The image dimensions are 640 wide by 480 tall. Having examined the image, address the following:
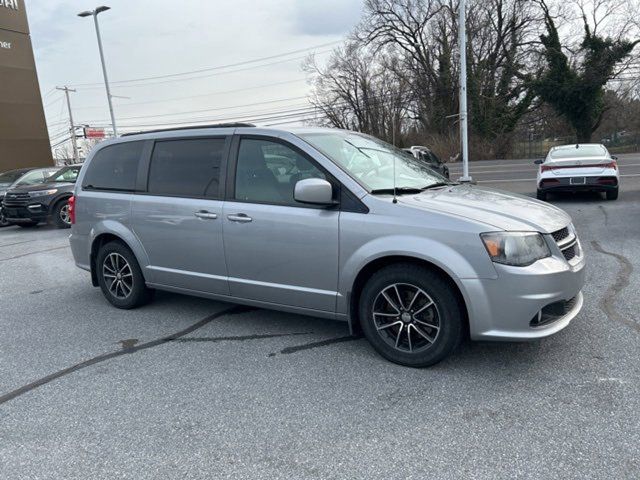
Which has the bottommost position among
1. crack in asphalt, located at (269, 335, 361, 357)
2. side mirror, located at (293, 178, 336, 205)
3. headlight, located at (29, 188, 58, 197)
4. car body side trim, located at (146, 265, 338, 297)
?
crack in asphalt, located at (269, 335, 361, 357)

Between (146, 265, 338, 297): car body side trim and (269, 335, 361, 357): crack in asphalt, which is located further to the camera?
(269, 335, 361, 357): crack in asphalt

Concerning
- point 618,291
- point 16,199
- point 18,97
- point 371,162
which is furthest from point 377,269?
point 18,97

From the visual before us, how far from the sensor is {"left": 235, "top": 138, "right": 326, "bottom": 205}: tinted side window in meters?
4.07

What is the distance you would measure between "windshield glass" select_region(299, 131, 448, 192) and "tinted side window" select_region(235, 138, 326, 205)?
0.20 meters

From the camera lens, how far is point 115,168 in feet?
17.6

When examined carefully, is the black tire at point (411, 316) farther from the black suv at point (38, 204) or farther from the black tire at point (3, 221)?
the black tire at point (3, 221)

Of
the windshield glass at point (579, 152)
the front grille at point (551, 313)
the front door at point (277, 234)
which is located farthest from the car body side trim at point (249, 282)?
the windshield glass at point (579, 152)

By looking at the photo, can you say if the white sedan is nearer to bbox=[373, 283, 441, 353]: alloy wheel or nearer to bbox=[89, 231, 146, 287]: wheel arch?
bbox=[373, 283, 441, 353]: alloy wheel

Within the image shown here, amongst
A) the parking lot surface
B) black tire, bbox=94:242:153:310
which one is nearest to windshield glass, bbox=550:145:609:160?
the parking lot surface

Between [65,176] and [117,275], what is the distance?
10237 millimetres

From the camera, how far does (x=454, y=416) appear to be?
3.04 meters

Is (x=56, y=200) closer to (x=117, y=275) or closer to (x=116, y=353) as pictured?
(x=117, y=275)

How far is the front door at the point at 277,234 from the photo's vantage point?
3875mm

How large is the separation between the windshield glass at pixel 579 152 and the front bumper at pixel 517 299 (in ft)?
32.6
